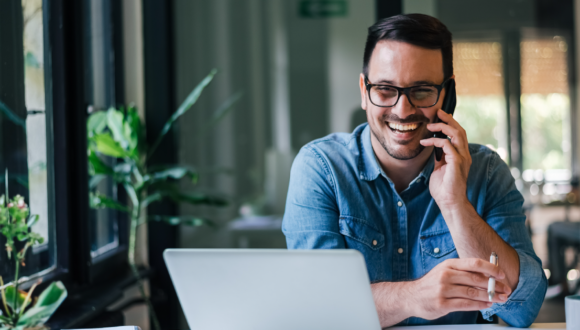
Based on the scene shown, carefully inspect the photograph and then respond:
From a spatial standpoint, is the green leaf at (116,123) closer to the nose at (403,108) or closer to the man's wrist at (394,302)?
the nose at (403,108)

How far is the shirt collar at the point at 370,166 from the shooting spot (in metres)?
1.54

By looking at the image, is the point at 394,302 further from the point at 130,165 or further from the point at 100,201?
the point at 130,165

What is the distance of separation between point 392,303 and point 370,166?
54 cm

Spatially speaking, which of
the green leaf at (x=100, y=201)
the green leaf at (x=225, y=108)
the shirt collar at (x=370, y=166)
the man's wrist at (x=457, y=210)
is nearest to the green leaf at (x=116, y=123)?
the green leaf at (x=100, y=201)

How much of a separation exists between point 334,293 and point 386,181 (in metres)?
0.71

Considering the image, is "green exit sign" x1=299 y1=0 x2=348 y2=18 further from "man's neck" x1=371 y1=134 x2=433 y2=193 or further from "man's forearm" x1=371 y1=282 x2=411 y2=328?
"man's forearm" x1=371 y1=282 x2=411 y2=328

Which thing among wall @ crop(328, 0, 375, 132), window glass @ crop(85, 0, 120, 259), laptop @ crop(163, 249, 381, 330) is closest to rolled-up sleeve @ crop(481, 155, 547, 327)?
laptop @ crop(163, 249, 381, 330)

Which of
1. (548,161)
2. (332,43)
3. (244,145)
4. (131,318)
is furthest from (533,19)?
(131,318)

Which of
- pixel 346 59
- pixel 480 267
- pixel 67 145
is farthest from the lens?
pixel 346 59

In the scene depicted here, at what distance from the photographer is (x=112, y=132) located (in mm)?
2441

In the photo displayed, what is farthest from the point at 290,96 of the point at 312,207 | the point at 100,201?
the point at 312,207

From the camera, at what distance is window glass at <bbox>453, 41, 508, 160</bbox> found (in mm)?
2760

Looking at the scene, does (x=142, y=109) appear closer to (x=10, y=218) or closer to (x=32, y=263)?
(x=32, y=263)

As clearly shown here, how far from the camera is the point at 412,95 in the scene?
1.46 meters
